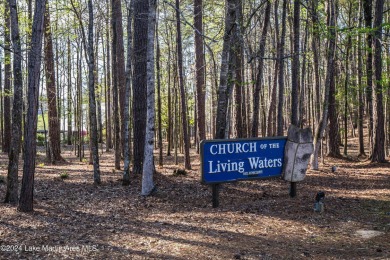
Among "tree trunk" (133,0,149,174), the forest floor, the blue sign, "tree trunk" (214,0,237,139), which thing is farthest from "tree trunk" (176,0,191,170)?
the blue sign

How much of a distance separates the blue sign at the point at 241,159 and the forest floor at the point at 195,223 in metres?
0.70

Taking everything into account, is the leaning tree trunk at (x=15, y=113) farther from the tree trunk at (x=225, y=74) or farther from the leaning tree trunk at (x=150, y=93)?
the tree trunk at (x=225, y=74)

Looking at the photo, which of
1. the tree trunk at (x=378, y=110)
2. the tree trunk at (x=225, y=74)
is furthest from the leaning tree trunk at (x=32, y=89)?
the tree trunk at (x=378, y=110)

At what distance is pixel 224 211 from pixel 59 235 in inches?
132

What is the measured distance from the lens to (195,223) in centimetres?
659

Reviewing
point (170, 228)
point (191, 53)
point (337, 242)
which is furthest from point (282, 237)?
point (191, 53)

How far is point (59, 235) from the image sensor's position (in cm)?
568

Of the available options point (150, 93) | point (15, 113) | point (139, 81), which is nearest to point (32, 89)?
point (15, 113)

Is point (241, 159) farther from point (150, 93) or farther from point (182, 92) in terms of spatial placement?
point (182, 92)

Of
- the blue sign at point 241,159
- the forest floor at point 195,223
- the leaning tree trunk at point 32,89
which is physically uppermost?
the leaning tree trunk at point 32,89

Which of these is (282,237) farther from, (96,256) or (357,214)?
(96,256)

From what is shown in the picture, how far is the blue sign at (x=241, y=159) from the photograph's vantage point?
25.2 ft

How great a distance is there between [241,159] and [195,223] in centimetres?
208

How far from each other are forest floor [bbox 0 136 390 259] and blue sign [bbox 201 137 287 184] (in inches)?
27.6
